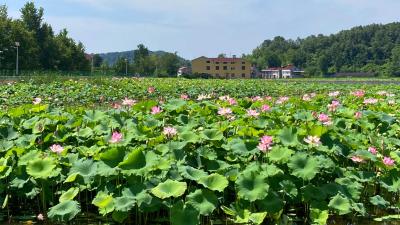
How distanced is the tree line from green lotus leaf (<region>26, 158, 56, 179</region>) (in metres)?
41.0

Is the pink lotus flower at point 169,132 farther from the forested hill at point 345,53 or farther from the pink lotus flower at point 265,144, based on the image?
the forested hill at point 345,53

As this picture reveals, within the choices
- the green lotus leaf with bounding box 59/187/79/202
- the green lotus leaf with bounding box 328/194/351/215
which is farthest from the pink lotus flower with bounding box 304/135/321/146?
the green lotus leaf with bounding box 59/187/79/202

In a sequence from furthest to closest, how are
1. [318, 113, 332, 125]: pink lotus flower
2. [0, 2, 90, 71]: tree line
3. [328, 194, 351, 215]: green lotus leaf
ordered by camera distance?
[0, 2, 90, 71]: tree line
[318, 113, 332, 125]: pink lotus flower
[328, 194, 351, 215]: green lotus leaf

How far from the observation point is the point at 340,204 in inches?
122

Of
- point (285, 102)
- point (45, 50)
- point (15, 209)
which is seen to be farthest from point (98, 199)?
point (45, 50)

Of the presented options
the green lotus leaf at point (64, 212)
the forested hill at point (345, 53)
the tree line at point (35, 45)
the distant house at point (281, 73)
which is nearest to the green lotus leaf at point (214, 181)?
the green lotus leaf at point (64, 212)

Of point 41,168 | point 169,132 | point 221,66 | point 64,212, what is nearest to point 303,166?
point 169,132

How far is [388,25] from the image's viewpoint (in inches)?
5443

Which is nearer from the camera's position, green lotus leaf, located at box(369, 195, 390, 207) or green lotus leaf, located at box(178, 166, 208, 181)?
green lotus leaf, located at box(178, 166, 208, 181)

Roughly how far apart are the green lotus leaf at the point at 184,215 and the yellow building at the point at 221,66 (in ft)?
292

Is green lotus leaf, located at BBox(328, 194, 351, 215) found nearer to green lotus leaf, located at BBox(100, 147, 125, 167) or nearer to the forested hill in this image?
green lotus leaf, located at BBox(100, 147, 125, 167)

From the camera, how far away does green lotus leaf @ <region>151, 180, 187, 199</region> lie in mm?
2830

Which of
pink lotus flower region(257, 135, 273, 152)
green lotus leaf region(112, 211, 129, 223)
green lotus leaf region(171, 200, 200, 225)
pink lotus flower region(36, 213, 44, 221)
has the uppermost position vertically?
pink lotus flower region(257, 135, 273, 152)

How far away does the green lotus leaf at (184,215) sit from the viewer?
9.13 feet
